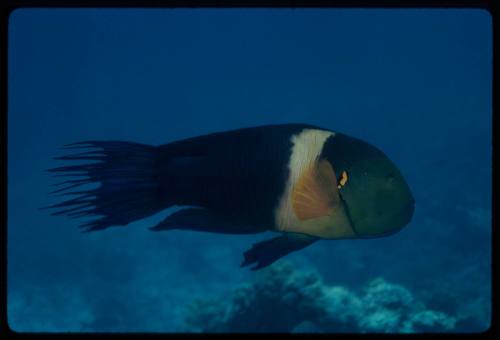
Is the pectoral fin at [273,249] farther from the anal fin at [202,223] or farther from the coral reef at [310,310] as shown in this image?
the coral reef at [310,310]

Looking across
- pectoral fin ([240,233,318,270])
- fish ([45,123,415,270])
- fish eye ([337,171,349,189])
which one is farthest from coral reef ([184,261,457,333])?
fish eye ([337,171,349,189])

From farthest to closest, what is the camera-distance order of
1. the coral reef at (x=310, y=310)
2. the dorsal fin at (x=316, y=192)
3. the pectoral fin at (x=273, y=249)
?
the coral reef at (x=310, y=310) → the pectoral fin at (x=273, y=249) → the dorsal fin at (x=316, y=192)

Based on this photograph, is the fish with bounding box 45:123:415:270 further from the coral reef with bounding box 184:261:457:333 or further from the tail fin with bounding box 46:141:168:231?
the coral reef with bounding box 184:261:457:333

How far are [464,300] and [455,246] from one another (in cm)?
292

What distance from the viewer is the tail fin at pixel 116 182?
1642 mm

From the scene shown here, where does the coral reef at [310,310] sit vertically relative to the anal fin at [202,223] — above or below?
below

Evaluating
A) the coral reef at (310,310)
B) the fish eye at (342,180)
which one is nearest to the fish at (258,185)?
the fish eye at (342,180)

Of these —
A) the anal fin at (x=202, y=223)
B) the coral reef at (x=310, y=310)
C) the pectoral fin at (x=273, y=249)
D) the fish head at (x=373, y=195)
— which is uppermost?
the fish head at (x=373, y=195)

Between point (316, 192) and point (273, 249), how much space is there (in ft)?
1.06

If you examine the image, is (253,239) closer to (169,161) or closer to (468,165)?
(468,165)

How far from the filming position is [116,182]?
1653 millimetres

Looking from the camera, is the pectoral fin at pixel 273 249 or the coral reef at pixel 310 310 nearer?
the pectoral fin at pixel 273 249

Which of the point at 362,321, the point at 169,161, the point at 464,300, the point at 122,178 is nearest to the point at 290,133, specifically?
the point at 169,161

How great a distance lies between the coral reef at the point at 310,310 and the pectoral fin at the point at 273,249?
4.12 metres
